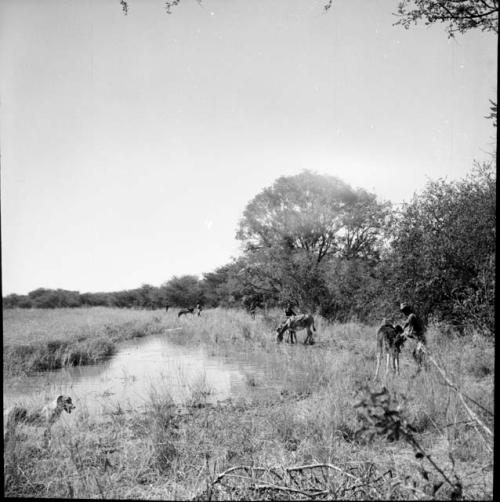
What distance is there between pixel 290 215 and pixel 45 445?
19006 millimetres

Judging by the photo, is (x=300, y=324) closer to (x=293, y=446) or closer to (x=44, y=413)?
(x=293, y=446)

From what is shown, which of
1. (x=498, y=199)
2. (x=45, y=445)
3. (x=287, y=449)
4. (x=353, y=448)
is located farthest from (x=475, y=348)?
(x=45, y=445)

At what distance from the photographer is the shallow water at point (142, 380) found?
8031 millimetres

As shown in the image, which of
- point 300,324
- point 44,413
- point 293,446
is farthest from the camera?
point 300,324

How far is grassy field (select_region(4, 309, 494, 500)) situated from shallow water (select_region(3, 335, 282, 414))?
0.67m

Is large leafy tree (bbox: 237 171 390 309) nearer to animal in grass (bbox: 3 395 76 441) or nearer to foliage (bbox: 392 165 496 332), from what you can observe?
foliage (bbox: 392 165 496 332)

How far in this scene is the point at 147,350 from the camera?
53.6ft

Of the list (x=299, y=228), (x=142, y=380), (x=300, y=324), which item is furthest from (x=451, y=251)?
(x=299, y=228)

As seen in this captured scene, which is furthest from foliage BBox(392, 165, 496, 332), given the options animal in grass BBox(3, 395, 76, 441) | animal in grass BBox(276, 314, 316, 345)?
animal in grass BBox(3, 395, 76, 441)

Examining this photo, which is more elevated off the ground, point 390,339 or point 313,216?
point 313,216

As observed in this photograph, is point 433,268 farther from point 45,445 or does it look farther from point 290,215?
point 290,215

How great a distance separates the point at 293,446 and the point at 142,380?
261 inches

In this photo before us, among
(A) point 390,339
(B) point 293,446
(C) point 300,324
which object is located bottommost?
(C) point 300,324

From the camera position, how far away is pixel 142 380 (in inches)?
407
